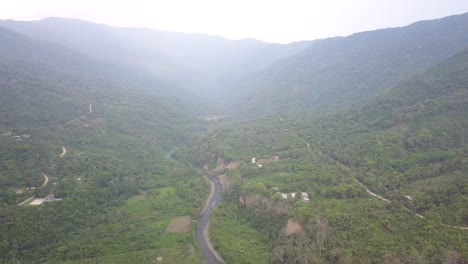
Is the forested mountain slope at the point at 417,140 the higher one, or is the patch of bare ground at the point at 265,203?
the forested mountain slope at the point at 417,140

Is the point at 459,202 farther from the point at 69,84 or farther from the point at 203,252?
the point at 69,84

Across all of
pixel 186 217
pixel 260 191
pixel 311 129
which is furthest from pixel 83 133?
pixel 311 129

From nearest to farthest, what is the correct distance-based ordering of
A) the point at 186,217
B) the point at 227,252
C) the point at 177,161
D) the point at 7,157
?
the point at 227,252 < the point at 186,217 < the point at 7,157 < the point at 177,161

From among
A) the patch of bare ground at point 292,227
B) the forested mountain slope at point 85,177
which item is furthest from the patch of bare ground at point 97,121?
the patch of bare ground at point 292,227

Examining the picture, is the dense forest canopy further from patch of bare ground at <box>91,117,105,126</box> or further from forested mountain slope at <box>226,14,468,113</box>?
forested mountain slope at <box>226,14,468,113</box>

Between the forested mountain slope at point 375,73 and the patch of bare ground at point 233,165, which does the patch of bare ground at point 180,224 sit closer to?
the patch of bare ground at point 233,165

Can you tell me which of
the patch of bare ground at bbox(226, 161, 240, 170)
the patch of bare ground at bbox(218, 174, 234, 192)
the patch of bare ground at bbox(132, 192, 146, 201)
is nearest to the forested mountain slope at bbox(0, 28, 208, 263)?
the patch of bare ground at bbox(132, 192, 146, 201)
